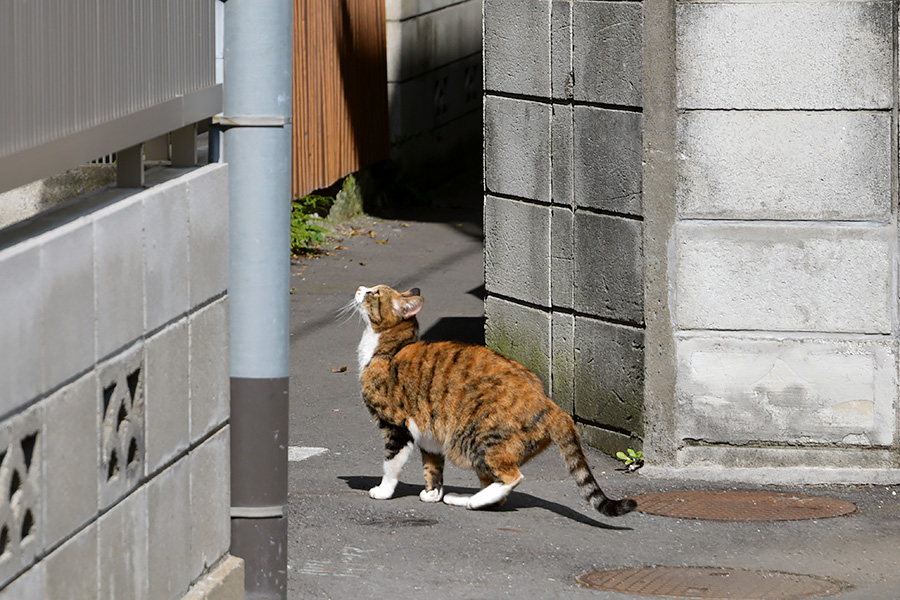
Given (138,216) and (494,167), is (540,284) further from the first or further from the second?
(138,216)

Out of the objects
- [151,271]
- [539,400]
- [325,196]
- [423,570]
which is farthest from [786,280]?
[325,196]

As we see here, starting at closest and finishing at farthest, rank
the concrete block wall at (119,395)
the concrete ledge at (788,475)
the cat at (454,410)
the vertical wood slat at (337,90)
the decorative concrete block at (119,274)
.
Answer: the concrete block wall at (119,395), the decorative concrete block at (119,274), the cat at (454,410), the concrete ledge at (788,475), the vertical wood slat at (337,90)

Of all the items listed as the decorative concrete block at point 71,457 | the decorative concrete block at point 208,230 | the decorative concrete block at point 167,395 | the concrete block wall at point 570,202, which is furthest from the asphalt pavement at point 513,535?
the decorative concrete block at point 71,457

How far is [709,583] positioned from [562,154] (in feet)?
9.82

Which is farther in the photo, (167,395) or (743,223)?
(743,223)

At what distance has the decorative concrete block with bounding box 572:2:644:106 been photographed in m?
7.44

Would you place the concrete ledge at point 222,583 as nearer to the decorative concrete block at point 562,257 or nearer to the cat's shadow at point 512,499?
the cat's shadow at point 512,499

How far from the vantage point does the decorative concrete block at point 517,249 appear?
27.0 feet

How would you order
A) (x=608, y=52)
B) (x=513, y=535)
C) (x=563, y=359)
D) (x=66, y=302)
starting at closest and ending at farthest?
(x=66, y=302)
(x=513, y=535)
(x=608, y=52)
(x=563, y=359)

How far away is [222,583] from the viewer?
15.1ft

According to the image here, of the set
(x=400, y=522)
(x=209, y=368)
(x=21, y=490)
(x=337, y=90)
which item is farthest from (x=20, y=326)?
(x=337, y=90)

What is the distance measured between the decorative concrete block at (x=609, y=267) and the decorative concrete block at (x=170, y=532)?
376 cm

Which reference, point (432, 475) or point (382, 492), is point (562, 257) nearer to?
point (432, 475)

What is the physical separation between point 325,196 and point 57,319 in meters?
12.2
